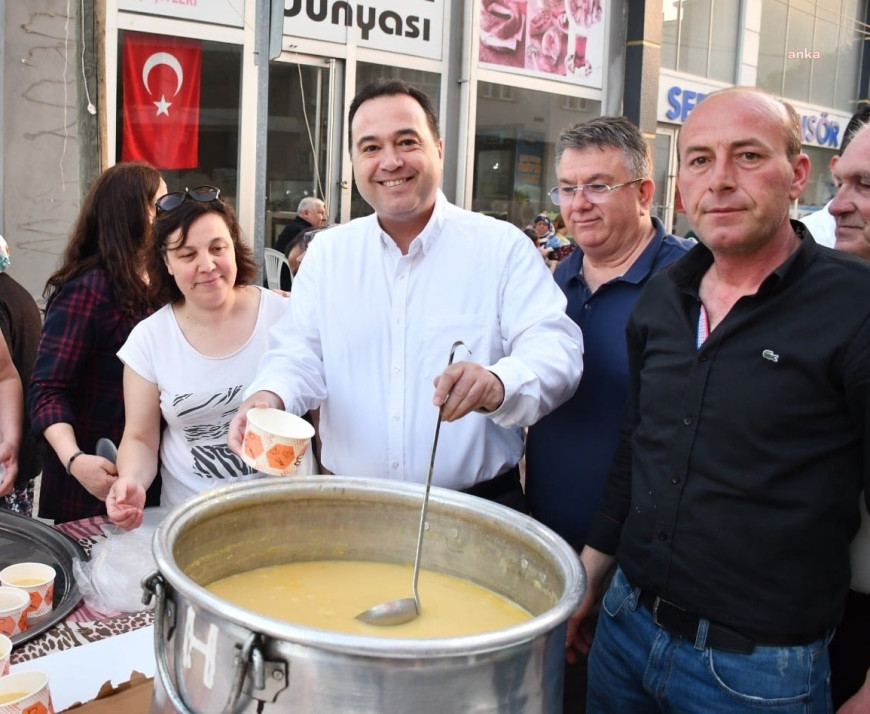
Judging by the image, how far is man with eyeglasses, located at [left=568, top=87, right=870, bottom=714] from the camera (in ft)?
4.62

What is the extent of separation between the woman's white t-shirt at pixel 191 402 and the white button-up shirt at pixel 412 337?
338 millimetres

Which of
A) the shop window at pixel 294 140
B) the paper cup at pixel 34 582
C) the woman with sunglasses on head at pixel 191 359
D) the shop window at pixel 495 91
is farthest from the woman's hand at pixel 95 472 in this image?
the shop window at pixel 495 91


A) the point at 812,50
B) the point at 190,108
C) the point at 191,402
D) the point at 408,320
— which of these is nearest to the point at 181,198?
the point at 191,402

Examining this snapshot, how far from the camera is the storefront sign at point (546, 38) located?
910cm

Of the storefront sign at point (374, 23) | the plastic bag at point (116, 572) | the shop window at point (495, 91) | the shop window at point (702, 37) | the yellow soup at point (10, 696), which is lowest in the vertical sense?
the plastic bag at point (116, 572)

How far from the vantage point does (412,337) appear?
2066 millimetres

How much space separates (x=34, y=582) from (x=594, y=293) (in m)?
1.63

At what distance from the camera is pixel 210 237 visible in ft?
8.25

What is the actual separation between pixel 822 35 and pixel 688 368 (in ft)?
51.5

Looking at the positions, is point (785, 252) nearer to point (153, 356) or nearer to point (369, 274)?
point (369, 274)

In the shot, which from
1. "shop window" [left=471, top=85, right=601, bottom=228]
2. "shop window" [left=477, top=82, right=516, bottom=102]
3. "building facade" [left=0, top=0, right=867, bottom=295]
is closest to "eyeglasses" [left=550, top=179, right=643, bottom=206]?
"building facade" [left=0, top=0, right=867, bottom=295]

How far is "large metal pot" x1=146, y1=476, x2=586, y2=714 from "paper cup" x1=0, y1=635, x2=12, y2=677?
36cm

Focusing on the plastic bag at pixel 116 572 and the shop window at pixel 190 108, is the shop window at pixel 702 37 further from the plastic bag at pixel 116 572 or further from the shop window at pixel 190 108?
the plastic bag at pixel 116 572

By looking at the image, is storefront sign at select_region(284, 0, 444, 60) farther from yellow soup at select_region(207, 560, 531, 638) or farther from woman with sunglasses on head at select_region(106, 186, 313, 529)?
yellow soup at select_region(207, 560, 531, 638)
